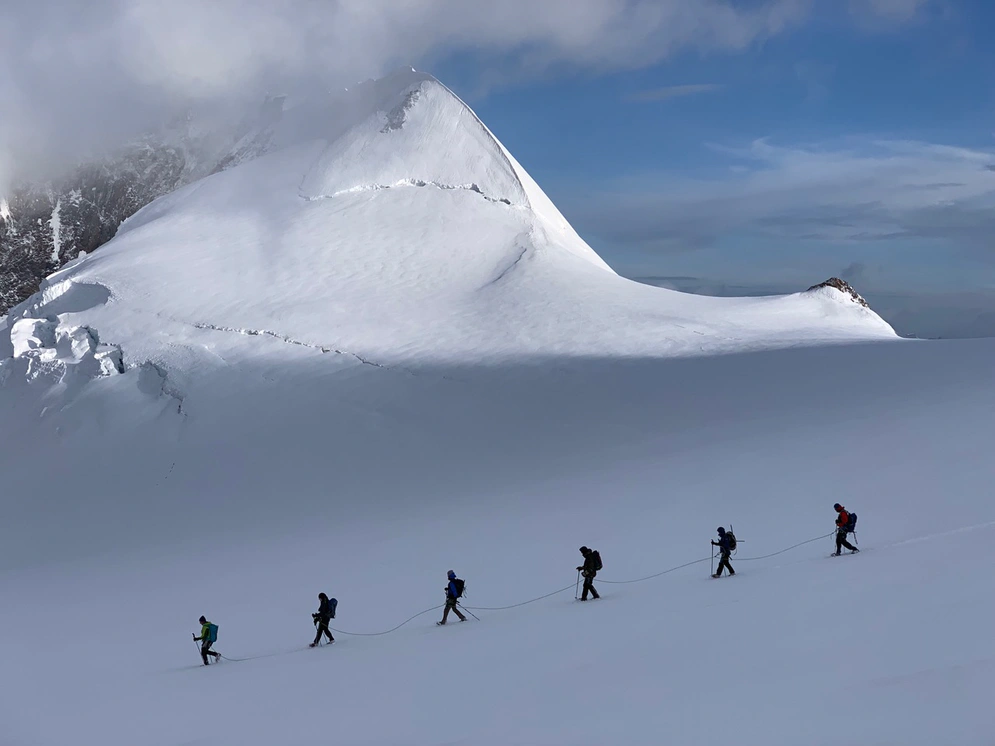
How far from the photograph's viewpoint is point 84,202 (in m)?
68.6

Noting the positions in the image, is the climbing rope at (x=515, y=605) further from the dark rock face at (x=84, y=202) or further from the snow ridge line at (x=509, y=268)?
the dark rock face at (x=84, y=202)

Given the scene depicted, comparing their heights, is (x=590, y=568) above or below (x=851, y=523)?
below

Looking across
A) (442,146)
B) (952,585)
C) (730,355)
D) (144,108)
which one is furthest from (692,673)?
(144,108)

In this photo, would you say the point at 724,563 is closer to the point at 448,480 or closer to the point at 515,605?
the point at 515,605

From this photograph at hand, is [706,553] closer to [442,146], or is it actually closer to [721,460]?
[721,460]

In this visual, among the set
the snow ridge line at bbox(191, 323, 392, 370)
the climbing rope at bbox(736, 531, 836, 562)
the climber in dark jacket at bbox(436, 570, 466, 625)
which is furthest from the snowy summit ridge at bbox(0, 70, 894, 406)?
the climber in dark jacket at bbox(436, 570, 466, 625)

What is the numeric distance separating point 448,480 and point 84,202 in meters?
55.3

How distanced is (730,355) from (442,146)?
61.5 ft

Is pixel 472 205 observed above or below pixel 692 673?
above

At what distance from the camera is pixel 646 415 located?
26625mm

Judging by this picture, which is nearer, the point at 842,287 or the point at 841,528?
the point at 841,528

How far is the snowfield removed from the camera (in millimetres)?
9758

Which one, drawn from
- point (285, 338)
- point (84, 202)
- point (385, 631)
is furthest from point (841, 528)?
point (84, 202)

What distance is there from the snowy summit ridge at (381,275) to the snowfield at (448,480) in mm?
154
